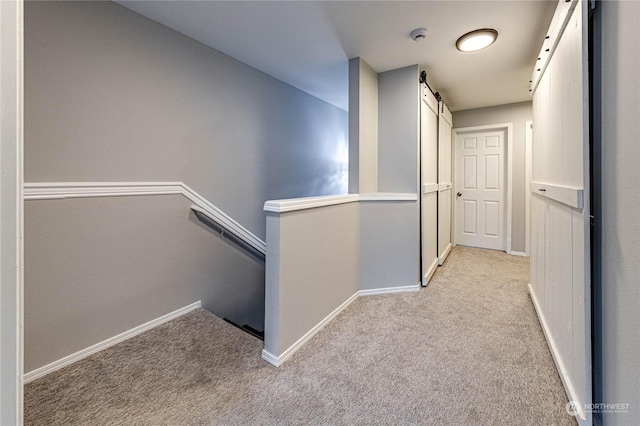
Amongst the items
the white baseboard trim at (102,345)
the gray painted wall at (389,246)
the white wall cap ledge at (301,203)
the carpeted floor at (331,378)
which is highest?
the white wall cap ledge at (301,203)

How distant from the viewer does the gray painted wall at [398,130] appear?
2734 millimetres

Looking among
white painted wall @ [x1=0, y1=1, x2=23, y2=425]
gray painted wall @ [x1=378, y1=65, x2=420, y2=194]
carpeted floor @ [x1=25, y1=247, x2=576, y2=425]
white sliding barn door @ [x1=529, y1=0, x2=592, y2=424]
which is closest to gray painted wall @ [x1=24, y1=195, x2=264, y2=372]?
carpeted floor @ [x1=25, y1=247, x2=576, y2=425]

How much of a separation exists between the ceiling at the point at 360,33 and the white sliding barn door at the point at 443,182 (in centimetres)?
61

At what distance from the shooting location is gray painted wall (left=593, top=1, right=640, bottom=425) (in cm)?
93

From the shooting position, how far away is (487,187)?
435 cm

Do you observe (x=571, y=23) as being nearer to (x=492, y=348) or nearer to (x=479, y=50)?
(x=479, y=50)

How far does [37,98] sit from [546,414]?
300 centimetres

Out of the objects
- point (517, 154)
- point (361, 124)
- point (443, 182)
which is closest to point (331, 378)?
point (361, 124)

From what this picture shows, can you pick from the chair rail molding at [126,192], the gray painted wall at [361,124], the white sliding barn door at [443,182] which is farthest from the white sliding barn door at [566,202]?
the chair rail molding at [126,192]

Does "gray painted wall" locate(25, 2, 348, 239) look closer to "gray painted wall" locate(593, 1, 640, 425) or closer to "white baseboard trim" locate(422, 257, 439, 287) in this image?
"white baseboard trim" locate(422, 257, 439, 287)

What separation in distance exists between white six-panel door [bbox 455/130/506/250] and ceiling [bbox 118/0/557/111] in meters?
1.31

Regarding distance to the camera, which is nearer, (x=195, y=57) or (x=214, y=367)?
(x=214, y=367)

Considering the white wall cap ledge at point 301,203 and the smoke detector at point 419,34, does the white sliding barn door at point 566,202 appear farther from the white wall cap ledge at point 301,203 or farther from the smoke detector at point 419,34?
the white wall cap ledge at point 301,203

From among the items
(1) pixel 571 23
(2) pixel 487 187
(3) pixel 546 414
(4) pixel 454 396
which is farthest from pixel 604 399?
(2) pixel 487 187
